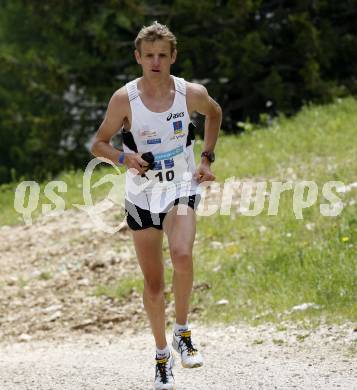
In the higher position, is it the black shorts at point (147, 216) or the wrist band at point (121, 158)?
the wrist band at point (121, 158)

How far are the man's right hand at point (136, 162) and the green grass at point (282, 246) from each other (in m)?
3.47

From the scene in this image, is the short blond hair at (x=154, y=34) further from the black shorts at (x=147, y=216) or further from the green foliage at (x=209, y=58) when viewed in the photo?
the green foliage at (x=209, y=58)

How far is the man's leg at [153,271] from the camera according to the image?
7.86 metres

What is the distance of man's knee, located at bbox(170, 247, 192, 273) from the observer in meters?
7.70

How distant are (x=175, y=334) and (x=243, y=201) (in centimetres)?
692

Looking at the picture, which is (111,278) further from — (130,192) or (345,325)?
(130,192)

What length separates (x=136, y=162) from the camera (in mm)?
7523

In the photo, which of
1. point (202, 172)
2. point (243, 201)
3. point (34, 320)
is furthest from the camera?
point (243, 201)

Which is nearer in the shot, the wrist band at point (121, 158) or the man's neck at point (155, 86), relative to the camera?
the wrist band at point (121, 158)

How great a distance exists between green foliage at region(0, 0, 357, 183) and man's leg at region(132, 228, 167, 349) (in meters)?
14.3

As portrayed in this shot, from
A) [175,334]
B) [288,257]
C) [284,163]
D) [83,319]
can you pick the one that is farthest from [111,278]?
[175,334]

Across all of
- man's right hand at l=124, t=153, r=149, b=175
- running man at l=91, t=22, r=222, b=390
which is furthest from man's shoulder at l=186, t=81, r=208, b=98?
→ man's right hand at l=124, t=153, r=149, b=175

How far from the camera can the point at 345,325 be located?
32.8 ft

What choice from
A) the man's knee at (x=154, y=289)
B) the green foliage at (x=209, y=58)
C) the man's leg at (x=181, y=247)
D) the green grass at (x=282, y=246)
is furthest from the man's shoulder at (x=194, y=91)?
the green foliage at (x=209, y=58)
